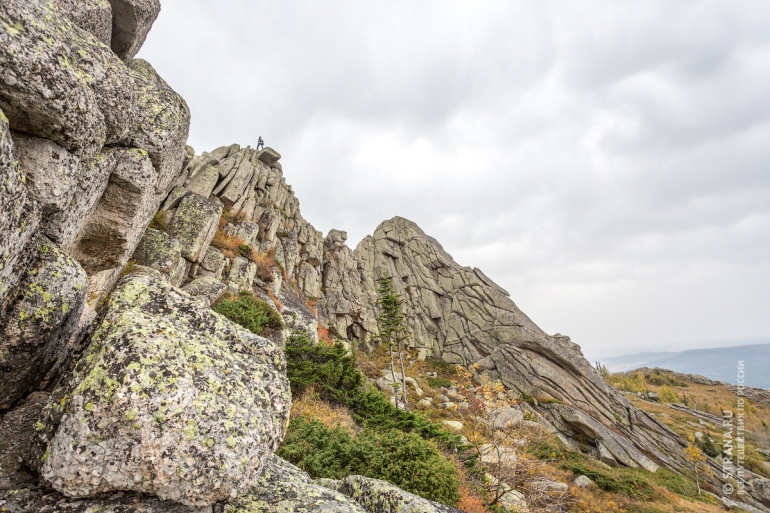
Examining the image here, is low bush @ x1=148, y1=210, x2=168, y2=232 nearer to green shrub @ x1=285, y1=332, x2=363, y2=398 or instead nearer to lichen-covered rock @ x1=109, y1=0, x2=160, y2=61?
green shrub @ x1=285, y1=332, x2=363, y2=398

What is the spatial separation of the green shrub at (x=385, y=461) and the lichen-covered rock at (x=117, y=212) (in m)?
8.39

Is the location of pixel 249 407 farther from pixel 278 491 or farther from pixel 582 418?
pixel 582 418

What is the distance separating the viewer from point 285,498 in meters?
5.22

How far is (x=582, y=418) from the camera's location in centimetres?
3619

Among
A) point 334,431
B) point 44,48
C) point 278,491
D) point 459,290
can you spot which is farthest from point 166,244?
point 459,290

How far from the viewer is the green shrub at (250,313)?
19547 millimetres

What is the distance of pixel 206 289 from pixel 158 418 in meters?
20.0

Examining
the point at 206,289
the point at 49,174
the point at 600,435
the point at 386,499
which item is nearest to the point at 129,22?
the point at 49,174

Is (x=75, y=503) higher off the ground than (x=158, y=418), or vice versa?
(x=158, y=418)

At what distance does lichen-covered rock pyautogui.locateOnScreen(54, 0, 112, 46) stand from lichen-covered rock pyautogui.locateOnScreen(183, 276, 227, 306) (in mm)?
14909

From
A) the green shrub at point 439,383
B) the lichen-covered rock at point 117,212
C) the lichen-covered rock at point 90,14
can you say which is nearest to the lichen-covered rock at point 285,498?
the lichen-covered rock at point 117,212

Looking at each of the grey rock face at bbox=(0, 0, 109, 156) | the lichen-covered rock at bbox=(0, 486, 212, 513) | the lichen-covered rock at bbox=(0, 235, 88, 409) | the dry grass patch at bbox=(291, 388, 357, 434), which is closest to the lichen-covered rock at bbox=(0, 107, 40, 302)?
the lichen-covered rock at bbox=(0, 235, 88, 409)

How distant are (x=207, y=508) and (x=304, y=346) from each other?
1666cm

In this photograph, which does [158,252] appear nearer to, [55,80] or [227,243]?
[227,243]
